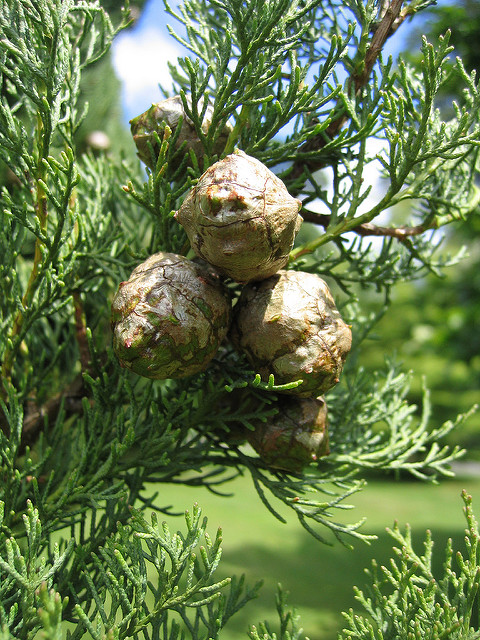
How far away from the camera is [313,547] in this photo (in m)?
8.19

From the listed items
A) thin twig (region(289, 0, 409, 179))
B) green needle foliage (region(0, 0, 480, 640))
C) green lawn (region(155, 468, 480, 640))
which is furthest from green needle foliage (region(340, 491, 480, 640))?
green lawn (region(155, 468, 480, 640))

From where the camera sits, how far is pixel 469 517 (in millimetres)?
1267

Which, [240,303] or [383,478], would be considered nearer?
[240,303]

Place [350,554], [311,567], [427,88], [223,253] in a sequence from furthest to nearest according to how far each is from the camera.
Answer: [350,554], [311,567], [427,88], [223,253]

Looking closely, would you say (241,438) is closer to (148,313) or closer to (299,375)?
(299,375)

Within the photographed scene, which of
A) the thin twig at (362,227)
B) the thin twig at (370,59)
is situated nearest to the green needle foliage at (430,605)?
the thin twig at (362,227)

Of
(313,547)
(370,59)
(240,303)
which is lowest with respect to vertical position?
(313,547)

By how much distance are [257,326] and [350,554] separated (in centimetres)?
753

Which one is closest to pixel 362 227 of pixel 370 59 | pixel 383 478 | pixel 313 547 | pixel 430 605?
pixel 370 59

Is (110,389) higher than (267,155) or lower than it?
lower

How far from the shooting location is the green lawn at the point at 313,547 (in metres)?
5.68

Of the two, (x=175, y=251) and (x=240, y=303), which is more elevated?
(x=175, y=251)

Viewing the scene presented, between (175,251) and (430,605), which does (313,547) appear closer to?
(430,605)

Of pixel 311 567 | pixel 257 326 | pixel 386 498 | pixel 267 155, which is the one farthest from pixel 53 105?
pixel 386 498
